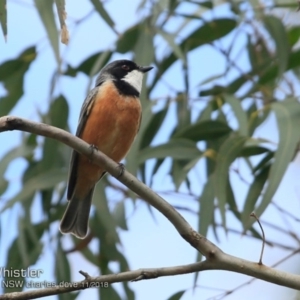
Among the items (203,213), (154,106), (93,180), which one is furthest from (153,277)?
(154,106)

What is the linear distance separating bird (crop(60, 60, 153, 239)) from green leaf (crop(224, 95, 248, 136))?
1.76 ft

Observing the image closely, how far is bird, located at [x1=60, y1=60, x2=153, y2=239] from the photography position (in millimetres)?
3711

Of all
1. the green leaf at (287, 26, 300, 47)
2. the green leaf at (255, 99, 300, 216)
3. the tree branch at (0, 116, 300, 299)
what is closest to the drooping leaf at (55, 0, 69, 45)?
the tree branch at (0, 116, 300, 299)

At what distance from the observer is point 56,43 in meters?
3.57

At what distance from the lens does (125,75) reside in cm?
419

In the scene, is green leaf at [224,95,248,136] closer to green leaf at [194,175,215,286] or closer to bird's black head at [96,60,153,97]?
green leaf at [194,175,215,286]

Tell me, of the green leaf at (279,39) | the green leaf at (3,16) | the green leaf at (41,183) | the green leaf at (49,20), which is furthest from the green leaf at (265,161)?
the green leaf at (3,16)

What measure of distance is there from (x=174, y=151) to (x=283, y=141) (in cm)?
63

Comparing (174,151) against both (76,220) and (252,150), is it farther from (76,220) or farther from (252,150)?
(76,220)

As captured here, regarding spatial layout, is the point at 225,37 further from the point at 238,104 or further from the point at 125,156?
the point at 125,156

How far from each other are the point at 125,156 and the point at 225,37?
1.32 meters

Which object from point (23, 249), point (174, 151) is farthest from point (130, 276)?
point (23, 249)

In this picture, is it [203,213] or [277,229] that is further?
[277,229]

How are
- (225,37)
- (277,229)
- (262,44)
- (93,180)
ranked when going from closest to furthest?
(93,180) → (277,229) → (225,37) → (262,44)
